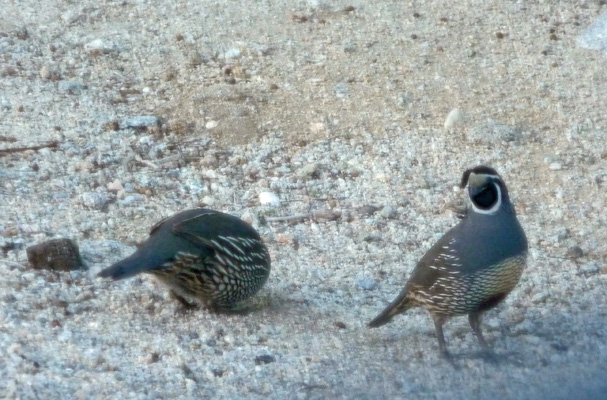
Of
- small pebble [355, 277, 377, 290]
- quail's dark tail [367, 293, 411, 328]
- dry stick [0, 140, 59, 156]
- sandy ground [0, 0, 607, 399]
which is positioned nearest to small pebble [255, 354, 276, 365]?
sandy ground [0, 0, 607, 399]

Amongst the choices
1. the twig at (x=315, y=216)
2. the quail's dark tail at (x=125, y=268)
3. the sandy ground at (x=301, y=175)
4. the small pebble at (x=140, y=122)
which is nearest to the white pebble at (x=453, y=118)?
the sandy ground at (x=301, y=175)

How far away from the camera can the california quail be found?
16.5 feet

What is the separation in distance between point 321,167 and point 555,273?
6.04ft

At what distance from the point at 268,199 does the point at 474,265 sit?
2073 millimetres

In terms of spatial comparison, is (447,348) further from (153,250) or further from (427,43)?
(427,43)

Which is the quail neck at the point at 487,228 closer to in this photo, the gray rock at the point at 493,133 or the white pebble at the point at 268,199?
the white pebble at the point at 268,199

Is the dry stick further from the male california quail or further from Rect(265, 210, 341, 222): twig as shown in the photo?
the male california quail

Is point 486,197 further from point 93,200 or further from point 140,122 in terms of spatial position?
point 140,122

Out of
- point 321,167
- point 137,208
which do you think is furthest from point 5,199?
point 321,167

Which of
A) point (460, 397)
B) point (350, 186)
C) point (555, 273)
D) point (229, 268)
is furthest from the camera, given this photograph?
point (350, 186)

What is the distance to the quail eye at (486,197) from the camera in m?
5.16

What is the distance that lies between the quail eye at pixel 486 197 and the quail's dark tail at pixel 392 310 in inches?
22.6

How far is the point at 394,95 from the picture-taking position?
26.5 feet

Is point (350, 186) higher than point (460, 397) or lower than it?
lower
